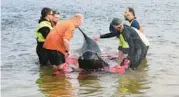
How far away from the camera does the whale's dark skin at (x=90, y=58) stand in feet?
33.4

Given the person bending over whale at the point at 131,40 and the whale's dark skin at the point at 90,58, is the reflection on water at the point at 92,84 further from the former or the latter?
the person bending over whale at the point at 131,40

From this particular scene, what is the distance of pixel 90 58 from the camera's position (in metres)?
10.2

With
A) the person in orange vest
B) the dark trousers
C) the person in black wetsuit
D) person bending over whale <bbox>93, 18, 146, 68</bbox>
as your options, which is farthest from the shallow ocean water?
the person in black wetsuit

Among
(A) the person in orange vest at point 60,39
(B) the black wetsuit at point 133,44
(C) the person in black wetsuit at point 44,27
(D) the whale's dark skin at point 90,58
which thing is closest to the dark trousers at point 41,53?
(C) the person in black wetsuit at point 44,27

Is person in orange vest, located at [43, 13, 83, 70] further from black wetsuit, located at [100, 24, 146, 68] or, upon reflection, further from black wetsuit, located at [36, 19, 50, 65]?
black wetsuit, located at [100, 24, 146, 68]

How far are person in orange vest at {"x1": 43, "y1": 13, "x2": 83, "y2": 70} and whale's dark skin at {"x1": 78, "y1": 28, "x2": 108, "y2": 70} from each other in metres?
0.51

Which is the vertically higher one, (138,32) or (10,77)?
(138,32)

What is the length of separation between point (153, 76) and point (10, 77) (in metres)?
3.32

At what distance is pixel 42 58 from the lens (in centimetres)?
1119

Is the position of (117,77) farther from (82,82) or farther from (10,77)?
(10,77)

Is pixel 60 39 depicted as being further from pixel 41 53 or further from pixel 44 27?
pixel 41 53

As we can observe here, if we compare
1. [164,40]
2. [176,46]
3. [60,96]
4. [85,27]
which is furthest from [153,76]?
[85,27]

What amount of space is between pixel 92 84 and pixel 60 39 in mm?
1225

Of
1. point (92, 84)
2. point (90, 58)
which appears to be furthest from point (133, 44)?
point (92, 84)
